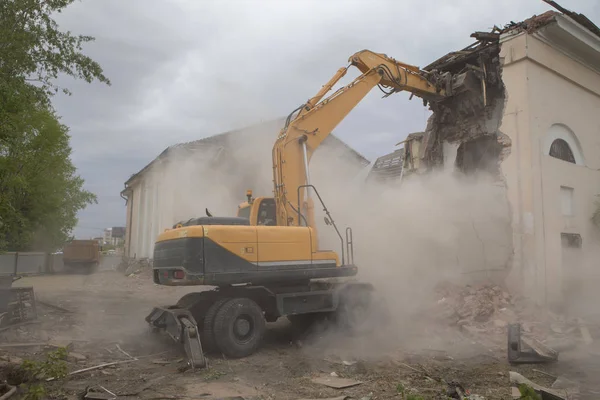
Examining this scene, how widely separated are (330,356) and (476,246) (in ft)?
15.9

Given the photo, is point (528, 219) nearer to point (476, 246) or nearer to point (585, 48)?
point (476, 246)

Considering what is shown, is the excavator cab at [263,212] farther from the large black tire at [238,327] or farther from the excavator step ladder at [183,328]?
the excavator step ladder at [183,328]

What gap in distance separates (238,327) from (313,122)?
3.74m

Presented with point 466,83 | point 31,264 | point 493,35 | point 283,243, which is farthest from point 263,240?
point 31,264

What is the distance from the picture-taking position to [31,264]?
1051 inches

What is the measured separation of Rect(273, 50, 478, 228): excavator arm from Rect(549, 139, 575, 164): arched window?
3509 mm

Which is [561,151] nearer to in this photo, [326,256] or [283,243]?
[326,256]

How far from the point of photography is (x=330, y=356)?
669cm

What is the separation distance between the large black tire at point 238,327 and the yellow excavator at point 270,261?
1 centimetres

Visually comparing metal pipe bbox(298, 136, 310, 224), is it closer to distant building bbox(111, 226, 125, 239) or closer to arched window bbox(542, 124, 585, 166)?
arched window bbox(542, 124, 585, 166)

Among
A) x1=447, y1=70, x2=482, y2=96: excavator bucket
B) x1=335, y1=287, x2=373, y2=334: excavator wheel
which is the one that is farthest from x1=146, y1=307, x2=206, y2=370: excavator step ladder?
x1=447, y1=70, x2=482, y2=96: excavator bucket

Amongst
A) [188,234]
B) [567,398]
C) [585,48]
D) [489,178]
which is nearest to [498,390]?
[567,398]

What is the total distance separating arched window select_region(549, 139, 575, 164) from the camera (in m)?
10.2

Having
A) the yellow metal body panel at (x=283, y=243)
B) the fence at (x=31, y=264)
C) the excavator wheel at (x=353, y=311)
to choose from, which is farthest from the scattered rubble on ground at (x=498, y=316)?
the fence at (x=31, y=264)
